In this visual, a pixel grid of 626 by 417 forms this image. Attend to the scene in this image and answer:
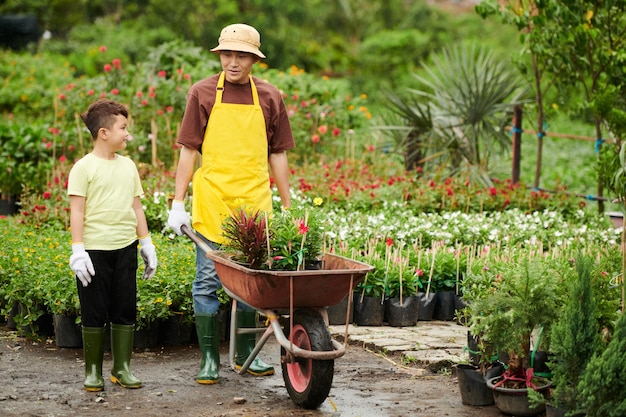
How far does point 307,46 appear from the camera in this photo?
75.6 ft

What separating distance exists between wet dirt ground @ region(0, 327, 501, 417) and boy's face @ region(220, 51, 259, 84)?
1.60 m

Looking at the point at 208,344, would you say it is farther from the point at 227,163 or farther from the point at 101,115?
the point at 101,115

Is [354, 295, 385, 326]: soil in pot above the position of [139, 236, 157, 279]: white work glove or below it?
below

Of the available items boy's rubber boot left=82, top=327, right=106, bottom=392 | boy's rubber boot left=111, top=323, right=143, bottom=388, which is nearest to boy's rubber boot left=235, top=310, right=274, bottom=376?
boy's rubber boot left=111, top=323, right=143, bottom=388

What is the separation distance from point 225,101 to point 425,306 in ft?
7.38

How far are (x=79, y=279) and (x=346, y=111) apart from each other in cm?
755

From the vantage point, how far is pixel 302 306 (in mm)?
4371

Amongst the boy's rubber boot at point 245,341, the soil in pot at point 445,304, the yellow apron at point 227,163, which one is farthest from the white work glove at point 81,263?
the soil in pot at point 445,304

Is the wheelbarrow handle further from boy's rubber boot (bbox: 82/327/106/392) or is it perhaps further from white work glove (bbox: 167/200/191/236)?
boy's rubber boot (bbox: 82/327/106/392)

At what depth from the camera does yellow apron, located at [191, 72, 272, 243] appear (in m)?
4.86

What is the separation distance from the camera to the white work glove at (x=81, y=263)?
4.47 metres

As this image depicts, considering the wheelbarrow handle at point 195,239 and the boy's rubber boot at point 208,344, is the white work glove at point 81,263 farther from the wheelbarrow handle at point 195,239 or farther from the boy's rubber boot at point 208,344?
the boy's rubber boot at point 208,344

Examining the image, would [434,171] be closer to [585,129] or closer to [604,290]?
[604,290]

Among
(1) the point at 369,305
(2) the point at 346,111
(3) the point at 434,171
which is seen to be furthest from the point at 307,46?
(1) the point at 369,305
